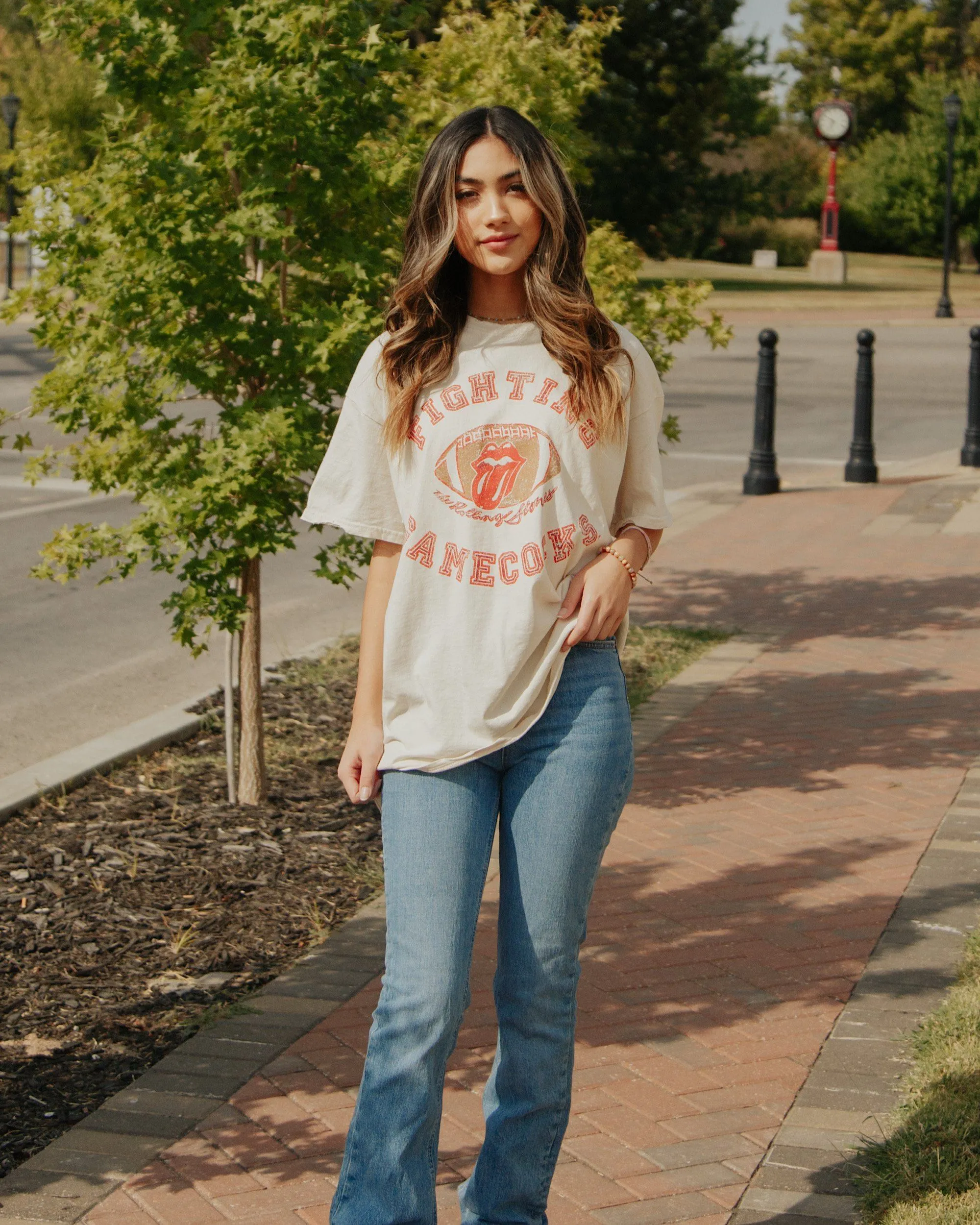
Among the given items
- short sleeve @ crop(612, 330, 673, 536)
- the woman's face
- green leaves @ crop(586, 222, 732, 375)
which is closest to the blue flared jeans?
short sleeve @ crop(612, 330, 673, 536)

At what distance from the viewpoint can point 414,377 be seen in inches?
101

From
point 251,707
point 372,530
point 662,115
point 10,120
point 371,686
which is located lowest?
point 251,707

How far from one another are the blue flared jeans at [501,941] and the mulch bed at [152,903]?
117cm

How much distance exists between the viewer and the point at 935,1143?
322cm

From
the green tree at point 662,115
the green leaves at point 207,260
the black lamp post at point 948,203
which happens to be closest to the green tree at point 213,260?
the green leaves at point 207,260

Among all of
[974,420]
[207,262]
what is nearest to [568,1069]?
[207,262]

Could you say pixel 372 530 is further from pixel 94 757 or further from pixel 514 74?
pixel 514 74

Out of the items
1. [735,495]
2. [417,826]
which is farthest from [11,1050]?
[735,495]

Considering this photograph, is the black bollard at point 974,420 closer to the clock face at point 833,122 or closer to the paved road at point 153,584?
the paved road at point 153,584

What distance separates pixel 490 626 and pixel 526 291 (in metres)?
0.55

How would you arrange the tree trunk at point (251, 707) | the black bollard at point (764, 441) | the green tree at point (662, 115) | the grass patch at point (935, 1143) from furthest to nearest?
1. the green tree at point (662, 115)
2. the black bollard at point (764, 441)
3. the tree trunk at point (251, 707)
4. the grass patch at point (935, 1143)

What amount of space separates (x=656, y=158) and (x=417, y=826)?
39305 mm

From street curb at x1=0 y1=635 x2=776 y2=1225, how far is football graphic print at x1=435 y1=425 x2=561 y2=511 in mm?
1593

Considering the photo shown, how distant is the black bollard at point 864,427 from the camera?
518 inches
